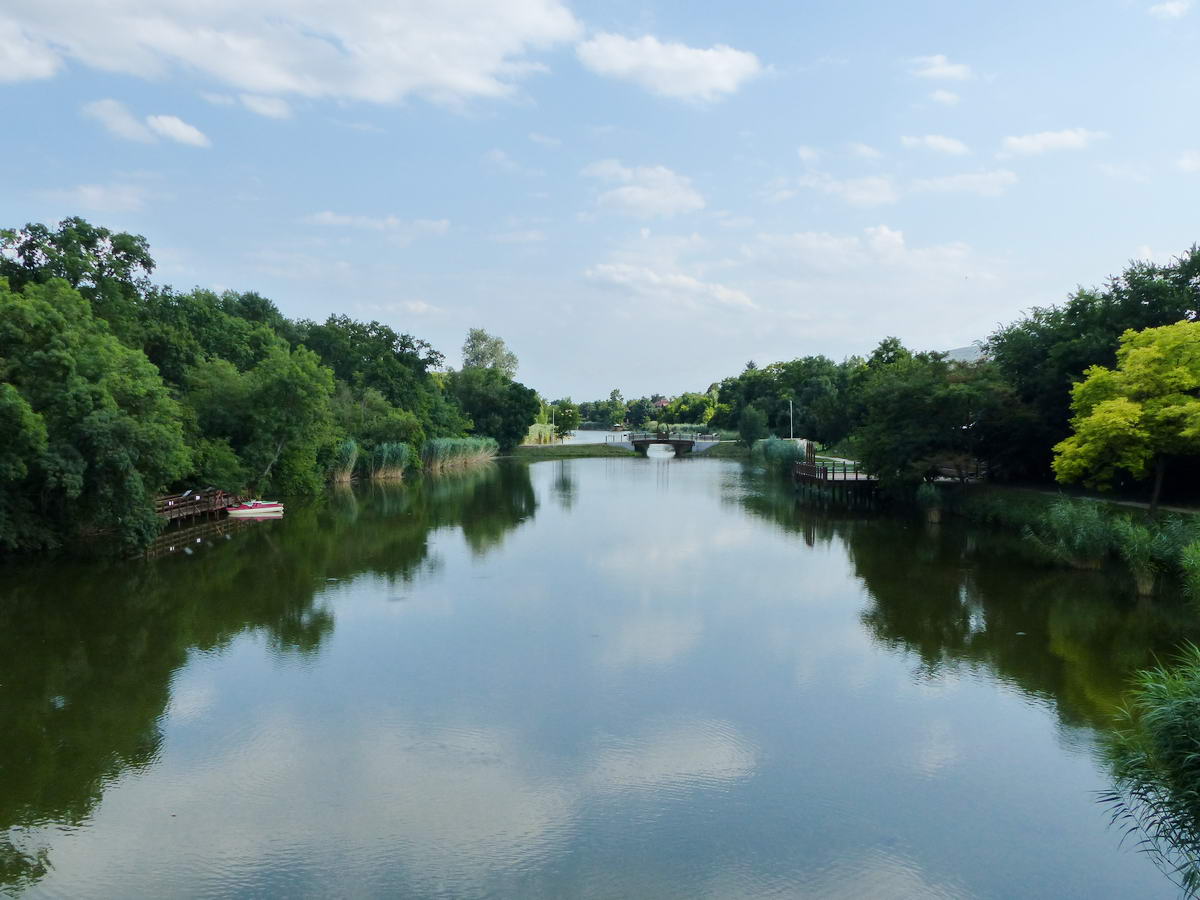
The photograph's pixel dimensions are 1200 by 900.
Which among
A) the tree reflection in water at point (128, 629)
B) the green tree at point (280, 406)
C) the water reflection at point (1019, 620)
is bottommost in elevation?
the water reflection at point (1019, 620)

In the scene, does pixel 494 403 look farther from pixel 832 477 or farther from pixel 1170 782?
pixel 1170 782

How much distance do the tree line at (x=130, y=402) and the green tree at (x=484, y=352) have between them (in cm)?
3764

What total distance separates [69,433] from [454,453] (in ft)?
117

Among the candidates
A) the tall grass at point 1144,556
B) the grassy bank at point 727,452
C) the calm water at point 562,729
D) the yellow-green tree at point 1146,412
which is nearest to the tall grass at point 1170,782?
the calm water at point 562,729

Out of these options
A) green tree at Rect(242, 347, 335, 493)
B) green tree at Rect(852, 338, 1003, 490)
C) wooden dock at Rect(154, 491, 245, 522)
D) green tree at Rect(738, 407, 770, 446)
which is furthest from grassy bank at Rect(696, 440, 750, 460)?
wooden dock at Rect(154, 491, 245, 522)

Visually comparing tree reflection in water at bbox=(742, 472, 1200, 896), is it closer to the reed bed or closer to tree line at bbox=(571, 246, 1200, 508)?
tree line at bbox=(571, 246, 1200, 508)

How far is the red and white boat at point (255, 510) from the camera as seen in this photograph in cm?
2653

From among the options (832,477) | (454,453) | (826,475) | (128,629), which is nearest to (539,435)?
(454,453)

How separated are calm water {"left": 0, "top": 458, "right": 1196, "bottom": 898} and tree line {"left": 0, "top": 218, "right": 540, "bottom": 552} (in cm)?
179

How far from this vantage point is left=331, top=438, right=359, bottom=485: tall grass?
39250 millimetres

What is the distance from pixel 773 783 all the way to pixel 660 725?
5.65 feet

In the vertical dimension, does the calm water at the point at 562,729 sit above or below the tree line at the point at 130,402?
below

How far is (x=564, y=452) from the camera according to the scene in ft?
225

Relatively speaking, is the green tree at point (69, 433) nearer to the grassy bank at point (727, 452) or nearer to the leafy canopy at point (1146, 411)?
the leafy canopy at point (1146, 411)
